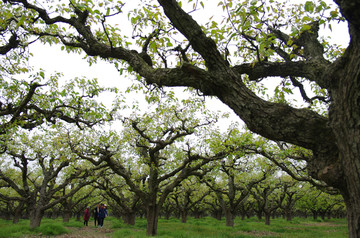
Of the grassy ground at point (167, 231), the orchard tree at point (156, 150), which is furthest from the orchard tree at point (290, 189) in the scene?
the orchard tree at point (156, 150)

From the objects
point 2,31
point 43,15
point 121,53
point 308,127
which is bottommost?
point 308,127

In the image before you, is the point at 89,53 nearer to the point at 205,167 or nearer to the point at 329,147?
the point at 329,147

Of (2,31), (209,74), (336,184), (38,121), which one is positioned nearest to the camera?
(336,184)

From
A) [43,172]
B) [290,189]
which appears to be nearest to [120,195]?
[43,172]

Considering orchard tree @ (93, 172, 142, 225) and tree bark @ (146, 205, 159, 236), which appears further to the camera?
orchard tree @ (93, 172, 142, 225)

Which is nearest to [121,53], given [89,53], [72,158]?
[89,53]

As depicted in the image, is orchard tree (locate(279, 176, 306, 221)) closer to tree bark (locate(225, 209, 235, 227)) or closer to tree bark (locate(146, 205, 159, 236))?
tree bark (locate(225, 209, 235, 227))

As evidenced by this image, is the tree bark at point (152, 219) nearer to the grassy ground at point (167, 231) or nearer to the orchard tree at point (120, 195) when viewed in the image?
the grassy ground at point (167, 231)

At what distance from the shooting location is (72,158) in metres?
15.8

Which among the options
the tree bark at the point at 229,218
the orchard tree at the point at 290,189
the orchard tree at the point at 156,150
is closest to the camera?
the orchard tree at the point at 156,150

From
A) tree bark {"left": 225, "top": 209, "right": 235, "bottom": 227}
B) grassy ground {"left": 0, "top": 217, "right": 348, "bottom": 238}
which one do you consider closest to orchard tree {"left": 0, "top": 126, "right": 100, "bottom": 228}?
grassy ground {"left": 0, "top": 217, "right": 348, "bottom": 238}

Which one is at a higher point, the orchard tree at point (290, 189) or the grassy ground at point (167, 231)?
the orchard tree at point (290, 189)

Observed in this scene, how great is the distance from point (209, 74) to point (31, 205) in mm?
20147

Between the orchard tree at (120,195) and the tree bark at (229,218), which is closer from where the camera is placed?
the orchard tree at (120,195)
